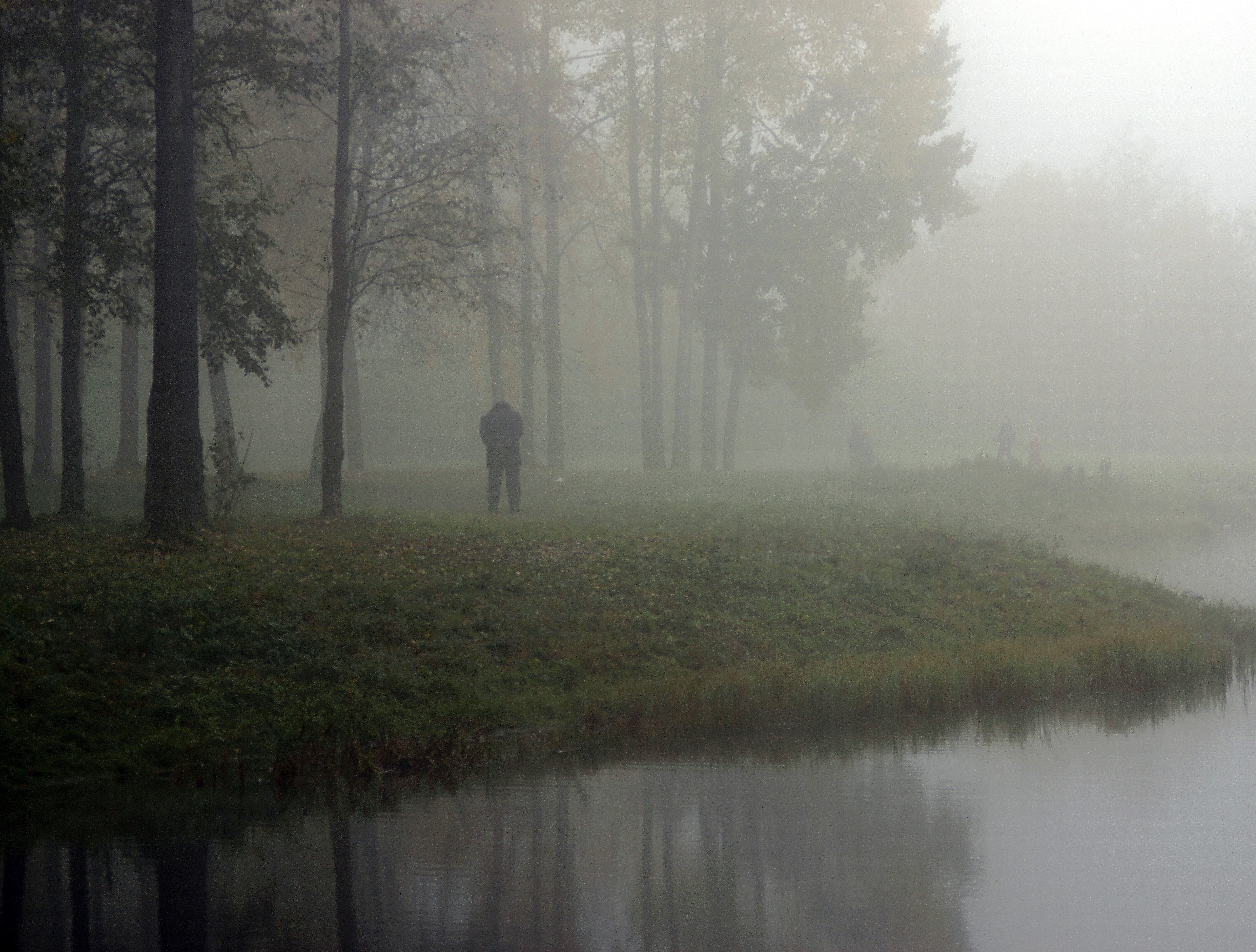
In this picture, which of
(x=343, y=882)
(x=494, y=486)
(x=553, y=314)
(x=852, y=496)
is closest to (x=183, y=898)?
(x=343, y=882)

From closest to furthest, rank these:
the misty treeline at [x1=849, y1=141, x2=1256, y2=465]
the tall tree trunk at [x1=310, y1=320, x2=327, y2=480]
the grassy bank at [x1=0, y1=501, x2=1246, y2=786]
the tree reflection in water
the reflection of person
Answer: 1. the tree reflection in water
2. the grassy bank at [x1=0, y1=501, x2=1246, y2=786]
3. the tall tree trunk at [x1=310, y1=320, x2=327, y2=480]
4. the reflection of person
5. the misty treeline at [x1=849, y1=141, x2=1256, y2=465]

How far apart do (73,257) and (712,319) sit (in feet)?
68.9

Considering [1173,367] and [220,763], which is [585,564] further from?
[1173,367]

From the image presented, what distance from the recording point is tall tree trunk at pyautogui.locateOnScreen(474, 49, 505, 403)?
23.0 metres

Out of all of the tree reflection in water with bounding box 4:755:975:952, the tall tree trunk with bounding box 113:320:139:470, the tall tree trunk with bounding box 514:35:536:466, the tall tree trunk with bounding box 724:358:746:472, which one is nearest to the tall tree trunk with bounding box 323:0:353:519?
the tall tree trunk with bounding box 514:35:536:466

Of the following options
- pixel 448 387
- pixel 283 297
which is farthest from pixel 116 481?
pixel 448 387

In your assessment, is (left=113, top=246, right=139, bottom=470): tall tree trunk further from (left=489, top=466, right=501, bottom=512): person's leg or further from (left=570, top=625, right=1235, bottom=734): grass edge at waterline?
(left=570, top=625, right=1235, bottom=734): grass edge at waterline

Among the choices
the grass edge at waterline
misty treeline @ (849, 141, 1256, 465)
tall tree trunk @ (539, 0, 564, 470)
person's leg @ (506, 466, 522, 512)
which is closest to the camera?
the grass edge at waterline

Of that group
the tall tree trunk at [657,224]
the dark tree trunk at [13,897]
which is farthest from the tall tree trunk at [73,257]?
the tall tree trunk at [657,224]

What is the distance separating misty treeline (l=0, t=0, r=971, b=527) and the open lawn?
104 inches

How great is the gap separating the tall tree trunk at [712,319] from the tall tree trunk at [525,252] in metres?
4.86

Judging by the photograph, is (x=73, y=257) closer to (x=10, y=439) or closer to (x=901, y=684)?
(x=10, y=439)

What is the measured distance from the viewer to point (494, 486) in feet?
69.9

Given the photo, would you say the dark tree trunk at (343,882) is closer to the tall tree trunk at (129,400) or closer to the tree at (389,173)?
the tree at (389,173)
